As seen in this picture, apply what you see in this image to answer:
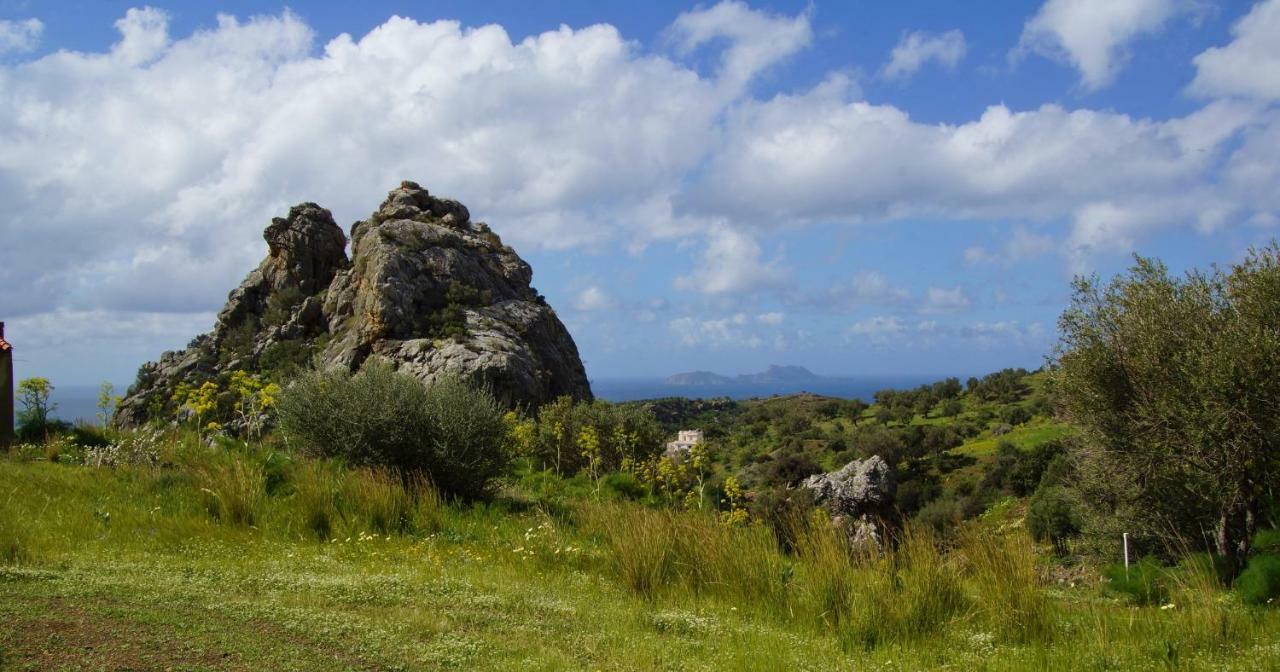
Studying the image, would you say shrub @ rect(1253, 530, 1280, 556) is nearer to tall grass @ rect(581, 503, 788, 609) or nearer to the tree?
the tree

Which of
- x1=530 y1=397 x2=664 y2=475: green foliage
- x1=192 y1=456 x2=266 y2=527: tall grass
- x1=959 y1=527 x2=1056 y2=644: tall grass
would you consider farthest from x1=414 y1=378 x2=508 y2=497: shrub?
x1=959 y1=527 x2=1056 y2=644: tall grass

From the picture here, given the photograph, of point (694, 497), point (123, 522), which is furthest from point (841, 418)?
point (123, 522)

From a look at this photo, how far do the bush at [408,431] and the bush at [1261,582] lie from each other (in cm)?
1016

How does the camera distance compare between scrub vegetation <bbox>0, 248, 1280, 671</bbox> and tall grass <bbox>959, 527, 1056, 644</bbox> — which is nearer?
scrub vegetation <bbox>0, 248, 1280, 671</bbox>

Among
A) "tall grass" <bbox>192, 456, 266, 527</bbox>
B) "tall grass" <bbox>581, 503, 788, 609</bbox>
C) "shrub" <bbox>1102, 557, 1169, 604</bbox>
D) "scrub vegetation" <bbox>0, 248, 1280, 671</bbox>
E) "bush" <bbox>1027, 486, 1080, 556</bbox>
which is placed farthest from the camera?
"bush" <bbox>1027, 486, 1080, 556</bbox>

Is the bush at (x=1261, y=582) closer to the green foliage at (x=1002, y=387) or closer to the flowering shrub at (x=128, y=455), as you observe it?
the flowering shrub at (x=128, y=455)

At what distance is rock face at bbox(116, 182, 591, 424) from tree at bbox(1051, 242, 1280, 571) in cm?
1882

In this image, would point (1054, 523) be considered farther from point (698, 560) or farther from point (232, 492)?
point (232, 492)

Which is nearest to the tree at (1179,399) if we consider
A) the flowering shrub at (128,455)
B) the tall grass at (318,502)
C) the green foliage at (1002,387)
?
the tall grass at (318,502)

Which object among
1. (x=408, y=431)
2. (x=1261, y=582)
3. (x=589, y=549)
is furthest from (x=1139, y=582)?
(x=408, y=431)

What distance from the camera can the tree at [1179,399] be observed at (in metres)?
11.3

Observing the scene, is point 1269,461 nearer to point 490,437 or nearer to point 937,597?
point 937,597

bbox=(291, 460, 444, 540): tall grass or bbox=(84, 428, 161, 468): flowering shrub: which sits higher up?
bbox=(84, 428, 161, 468): flowering shrub

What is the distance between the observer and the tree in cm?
1134
